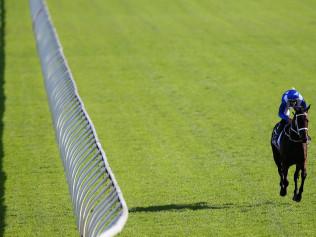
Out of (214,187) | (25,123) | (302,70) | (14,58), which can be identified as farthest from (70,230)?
(14,58)

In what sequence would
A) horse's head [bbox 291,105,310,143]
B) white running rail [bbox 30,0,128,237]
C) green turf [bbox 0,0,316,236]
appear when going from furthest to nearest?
green turf [bbox 0,0,316,236]
horse's head [bbox 291,105,310,143]
white running rail [bbox 30,0,128,237]

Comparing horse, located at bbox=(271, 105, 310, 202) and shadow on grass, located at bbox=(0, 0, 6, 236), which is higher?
horse, located at bbox=(271, 105, 310, 202)

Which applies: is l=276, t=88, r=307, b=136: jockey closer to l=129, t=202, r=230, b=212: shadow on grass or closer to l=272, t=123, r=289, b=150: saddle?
l=272, t=123, r=289, b=150: saddle

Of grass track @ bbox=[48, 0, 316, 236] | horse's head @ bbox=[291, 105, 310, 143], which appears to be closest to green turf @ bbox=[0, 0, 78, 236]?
grass track @ bbox=[48, 0, 316, 236]

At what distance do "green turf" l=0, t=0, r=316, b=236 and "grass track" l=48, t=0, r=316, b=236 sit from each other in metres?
0.03

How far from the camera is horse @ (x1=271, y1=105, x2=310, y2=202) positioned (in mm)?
8570

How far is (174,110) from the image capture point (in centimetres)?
1502

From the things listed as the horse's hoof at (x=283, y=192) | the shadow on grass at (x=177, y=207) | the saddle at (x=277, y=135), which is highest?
the saddle at (x=277, y=135)

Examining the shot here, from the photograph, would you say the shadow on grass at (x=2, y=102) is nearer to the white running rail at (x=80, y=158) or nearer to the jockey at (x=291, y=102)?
the white running rail at (x=80, y=158)

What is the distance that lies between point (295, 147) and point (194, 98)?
7.06 m

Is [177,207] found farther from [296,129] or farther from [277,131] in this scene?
[296,129]

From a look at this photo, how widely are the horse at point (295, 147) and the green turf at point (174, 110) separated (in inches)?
10.8

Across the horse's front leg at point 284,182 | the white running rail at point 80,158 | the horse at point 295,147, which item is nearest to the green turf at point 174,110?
the horse's front leg at point 284,182

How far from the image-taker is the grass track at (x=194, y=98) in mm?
9266
